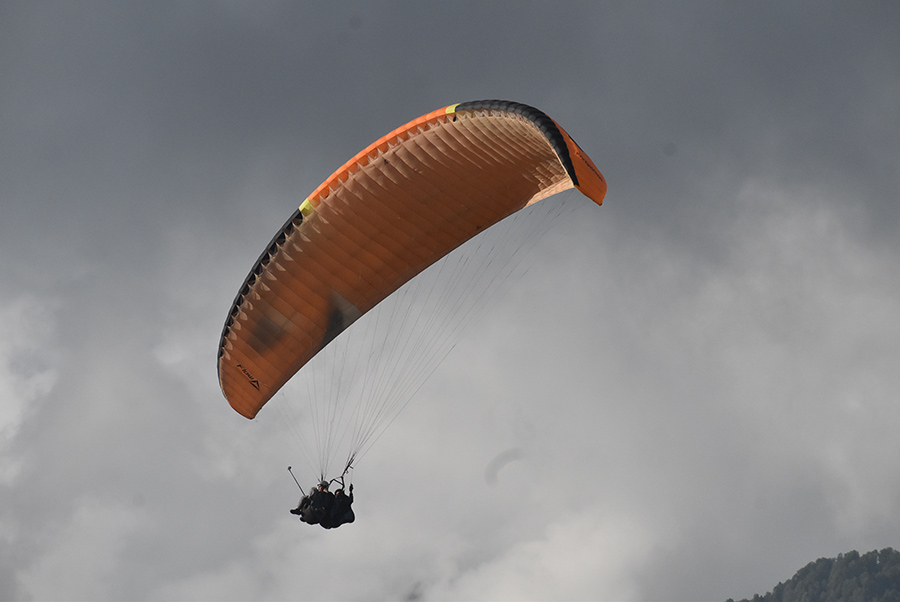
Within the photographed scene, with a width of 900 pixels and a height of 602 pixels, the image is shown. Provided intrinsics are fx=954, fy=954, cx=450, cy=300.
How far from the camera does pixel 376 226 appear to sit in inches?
956

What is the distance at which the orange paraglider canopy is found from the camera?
22031 millimetres

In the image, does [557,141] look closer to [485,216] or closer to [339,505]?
Result: [485,216]

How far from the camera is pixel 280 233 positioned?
24297 mm

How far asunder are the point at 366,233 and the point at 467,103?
5.04m

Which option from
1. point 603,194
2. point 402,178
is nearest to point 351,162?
point 402,178

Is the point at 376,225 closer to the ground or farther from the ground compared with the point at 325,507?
farther from the ground

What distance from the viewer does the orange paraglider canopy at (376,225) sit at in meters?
22.0

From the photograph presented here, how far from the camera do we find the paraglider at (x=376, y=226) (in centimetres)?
2205

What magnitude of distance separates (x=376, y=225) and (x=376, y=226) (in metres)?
0.04

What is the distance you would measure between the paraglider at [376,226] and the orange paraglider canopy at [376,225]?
29 millimetres

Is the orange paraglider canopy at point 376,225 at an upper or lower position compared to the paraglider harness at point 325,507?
upper

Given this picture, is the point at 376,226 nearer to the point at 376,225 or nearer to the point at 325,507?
the point at 376,225

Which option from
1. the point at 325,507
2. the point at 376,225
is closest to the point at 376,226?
the point at 376,225

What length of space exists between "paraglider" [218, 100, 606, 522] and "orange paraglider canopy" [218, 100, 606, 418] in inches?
1.1
